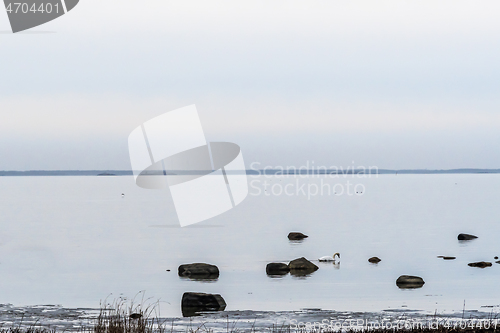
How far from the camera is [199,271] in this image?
28922 mm

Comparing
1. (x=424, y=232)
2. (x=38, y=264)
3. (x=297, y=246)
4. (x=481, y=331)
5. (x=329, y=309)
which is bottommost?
(x=481, y=331)

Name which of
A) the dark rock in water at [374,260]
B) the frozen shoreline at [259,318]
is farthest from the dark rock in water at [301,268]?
the frozen shoreline at [259,318]

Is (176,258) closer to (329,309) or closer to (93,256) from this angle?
(93,256)

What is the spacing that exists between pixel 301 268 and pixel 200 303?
1041 centimetres

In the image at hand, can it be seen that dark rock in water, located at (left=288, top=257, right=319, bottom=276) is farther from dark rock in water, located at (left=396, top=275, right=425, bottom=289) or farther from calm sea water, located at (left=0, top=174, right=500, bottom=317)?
dark rock in water, located at (left=396, top=275, right=425, bottom=289)

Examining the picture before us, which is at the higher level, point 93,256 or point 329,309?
point 93,256

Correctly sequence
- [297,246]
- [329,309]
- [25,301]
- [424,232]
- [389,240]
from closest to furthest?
[329,309] → [25,301] → [297,246] → [389,240] → [424,232]

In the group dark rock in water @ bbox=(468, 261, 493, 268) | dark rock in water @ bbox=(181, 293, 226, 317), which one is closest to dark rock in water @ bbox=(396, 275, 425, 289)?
dark rock in water @ bbox=(468, 261, 493, 268)

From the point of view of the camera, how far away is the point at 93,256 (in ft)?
129

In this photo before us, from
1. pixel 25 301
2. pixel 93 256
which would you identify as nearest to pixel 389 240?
pixel 93 256

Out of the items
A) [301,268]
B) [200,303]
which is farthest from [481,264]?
[200,303]

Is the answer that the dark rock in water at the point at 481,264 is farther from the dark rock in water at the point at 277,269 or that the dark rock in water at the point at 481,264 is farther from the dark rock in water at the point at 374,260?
the dark rock in water at the point at 277,269

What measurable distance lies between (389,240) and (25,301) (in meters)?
32.8

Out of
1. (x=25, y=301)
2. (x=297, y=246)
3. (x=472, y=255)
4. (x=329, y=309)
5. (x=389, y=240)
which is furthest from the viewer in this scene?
(x=389, y=240)
